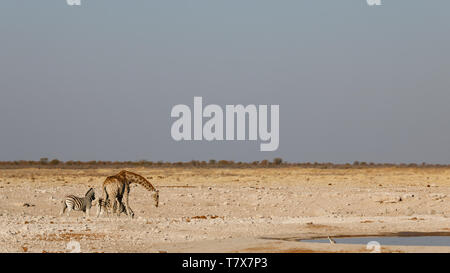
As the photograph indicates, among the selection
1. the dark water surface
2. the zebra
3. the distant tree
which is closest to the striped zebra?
the zebra

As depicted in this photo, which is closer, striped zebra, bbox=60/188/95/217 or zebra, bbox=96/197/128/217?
zebra, bbox=96/197/128/217

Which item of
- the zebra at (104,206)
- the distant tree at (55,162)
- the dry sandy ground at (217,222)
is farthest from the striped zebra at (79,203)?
the distant tree at (55,162)

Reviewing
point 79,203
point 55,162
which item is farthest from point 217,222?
point 55,162

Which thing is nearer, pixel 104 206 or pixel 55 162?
pixel 104 206

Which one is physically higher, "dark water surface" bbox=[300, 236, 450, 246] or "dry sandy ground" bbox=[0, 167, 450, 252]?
"dry sandy ground" bbox=[0, 167, 450, 252]

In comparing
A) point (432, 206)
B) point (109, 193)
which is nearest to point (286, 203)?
point (432, 206)

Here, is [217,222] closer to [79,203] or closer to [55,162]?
[79,203]

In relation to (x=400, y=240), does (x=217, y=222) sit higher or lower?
higher

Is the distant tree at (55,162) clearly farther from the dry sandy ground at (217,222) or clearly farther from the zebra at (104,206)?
the zebra at (104,206)

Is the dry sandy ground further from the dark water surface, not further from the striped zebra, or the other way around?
the dark water surface

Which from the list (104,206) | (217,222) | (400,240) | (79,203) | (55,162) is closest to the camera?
(400,240)

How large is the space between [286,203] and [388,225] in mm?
8195
